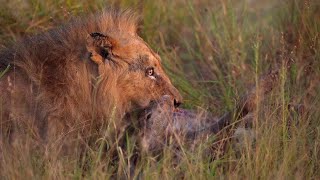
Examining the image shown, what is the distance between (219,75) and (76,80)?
1.95m

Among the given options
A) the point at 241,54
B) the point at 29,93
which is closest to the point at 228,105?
the point at 241,54

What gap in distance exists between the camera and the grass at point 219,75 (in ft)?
15.3

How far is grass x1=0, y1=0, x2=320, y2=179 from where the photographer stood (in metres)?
4.66

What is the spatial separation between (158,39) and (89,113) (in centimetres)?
244

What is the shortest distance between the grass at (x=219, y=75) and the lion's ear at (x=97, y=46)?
0.57 m

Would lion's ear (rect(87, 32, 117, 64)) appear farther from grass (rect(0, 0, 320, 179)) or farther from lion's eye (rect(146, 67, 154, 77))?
grass (rect(0, 0, 320, 179))

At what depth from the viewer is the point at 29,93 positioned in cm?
508

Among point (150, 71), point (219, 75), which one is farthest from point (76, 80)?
point (219, 75)

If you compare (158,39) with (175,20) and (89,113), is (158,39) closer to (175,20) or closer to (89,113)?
(175,20)

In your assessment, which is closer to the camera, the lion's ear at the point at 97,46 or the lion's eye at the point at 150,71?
the lion's ear at the point at 97,46

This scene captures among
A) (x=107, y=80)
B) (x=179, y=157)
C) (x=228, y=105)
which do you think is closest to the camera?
(x=179, y=157)

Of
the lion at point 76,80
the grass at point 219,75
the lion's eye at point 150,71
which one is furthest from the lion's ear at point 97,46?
the grass at point 219,75

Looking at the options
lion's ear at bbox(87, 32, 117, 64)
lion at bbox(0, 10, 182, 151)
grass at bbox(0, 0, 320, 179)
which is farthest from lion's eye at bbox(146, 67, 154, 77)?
grass at bbox(0, 0, 320, 179)

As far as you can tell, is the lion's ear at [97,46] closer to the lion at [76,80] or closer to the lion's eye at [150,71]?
the lion at [76,80]
